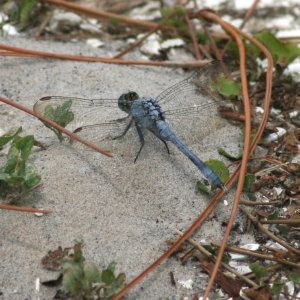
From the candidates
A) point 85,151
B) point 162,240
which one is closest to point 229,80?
point 85,151

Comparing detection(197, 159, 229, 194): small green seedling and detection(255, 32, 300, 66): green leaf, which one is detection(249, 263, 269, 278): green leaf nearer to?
detection(197, 159, 229, 194): small green seedling

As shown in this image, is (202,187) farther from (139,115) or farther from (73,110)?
(73,110)

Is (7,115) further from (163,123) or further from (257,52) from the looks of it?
(257,52)

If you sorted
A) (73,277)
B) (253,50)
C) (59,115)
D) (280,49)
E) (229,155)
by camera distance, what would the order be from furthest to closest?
(253,50) → (280,49) → (229,155) → (59,115) → (73,277)

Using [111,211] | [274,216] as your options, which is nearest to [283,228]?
[274,216]

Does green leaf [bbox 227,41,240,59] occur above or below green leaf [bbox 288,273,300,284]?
above

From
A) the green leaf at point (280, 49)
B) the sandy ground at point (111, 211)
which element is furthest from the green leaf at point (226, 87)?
the green leaf at point (280, 49)

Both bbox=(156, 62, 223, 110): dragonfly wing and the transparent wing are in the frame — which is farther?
bbox=(156, 62, 223, 110): dragonfly wing

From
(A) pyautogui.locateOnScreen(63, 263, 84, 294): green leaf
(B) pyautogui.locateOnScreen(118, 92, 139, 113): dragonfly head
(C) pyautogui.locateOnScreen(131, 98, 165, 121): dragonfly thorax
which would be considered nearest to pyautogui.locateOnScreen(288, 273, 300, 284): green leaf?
(A) pyautogui.locateOnScreen(63, 263, 84, 294): green leaf
